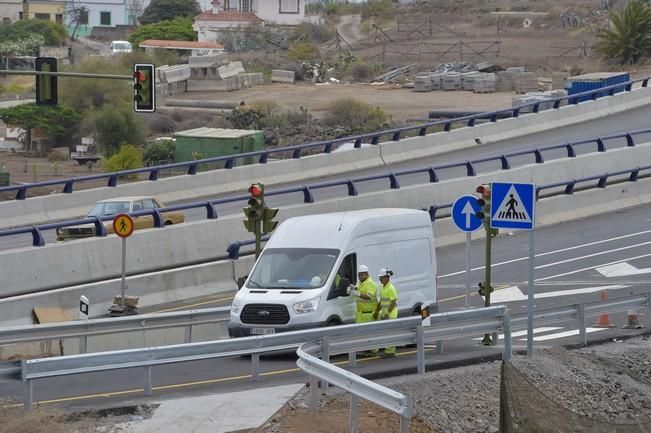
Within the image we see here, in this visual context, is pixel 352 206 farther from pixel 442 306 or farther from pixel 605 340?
pixel 605 340

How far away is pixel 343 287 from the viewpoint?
68.8ft

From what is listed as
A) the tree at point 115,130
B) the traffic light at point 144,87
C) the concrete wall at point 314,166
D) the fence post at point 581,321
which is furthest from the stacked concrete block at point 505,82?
the fence post at point 581,321

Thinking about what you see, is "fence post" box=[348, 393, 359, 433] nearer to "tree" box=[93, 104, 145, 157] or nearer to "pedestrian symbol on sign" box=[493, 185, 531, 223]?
"pedestrian symbol on sign" box=[493, 185, 531, 223]

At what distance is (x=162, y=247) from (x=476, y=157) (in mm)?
17419

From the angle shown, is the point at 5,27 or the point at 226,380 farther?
the point at 5,27

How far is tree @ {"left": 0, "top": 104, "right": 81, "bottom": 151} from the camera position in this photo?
76.3 metres

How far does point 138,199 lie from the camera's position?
3338cm

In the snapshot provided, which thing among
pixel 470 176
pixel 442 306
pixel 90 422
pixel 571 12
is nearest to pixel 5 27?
pixel 571 12

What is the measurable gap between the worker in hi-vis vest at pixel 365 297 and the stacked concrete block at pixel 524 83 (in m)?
61.3

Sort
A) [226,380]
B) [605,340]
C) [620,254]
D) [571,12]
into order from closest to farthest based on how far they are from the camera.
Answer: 1. [226,380]
2. [605,340]
3. [620,254]
4. [571,12]

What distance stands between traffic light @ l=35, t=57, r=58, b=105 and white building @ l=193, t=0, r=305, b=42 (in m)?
108

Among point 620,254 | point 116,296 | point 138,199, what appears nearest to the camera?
point 116,296

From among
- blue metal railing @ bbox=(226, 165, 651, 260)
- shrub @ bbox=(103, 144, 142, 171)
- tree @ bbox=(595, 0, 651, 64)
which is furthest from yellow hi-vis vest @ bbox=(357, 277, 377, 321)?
tree @ bbox=(595, 0, 651, 64)

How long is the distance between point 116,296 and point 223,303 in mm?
2424
